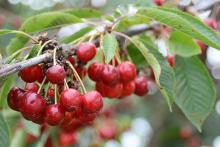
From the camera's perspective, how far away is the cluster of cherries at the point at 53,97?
1.63m

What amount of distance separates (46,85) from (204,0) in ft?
4.61

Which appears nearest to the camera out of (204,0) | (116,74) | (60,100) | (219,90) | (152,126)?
(60,100)

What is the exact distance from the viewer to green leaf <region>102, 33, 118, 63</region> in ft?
5.63

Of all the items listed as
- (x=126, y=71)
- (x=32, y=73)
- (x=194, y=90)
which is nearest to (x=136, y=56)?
(x=194, y=90)

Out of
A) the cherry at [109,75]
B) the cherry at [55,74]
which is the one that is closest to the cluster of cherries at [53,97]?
the cherry at [55,74]

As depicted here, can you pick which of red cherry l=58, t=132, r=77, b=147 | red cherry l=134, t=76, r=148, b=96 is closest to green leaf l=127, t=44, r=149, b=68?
red cherry l=134, t=76, r=148, b=96

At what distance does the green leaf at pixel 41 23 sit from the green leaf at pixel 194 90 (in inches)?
24.3

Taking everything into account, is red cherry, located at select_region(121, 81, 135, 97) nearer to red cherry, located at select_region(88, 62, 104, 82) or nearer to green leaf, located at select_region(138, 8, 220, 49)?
red cherry, located at select_region(88, 62, 104, 82)

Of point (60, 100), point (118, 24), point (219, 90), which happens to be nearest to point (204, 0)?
point (118, 24)

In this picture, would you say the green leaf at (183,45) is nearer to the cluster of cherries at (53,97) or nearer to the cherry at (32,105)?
the cluster of cherries at (53,97)

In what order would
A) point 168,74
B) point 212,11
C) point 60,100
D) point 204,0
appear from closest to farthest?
point 60,100 → point 168,74 → point 212,11 → point 204,0

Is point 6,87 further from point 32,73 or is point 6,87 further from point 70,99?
point 70,99

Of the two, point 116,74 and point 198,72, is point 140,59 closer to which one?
point 198,72

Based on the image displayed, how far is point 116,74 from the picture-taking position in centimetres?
184
